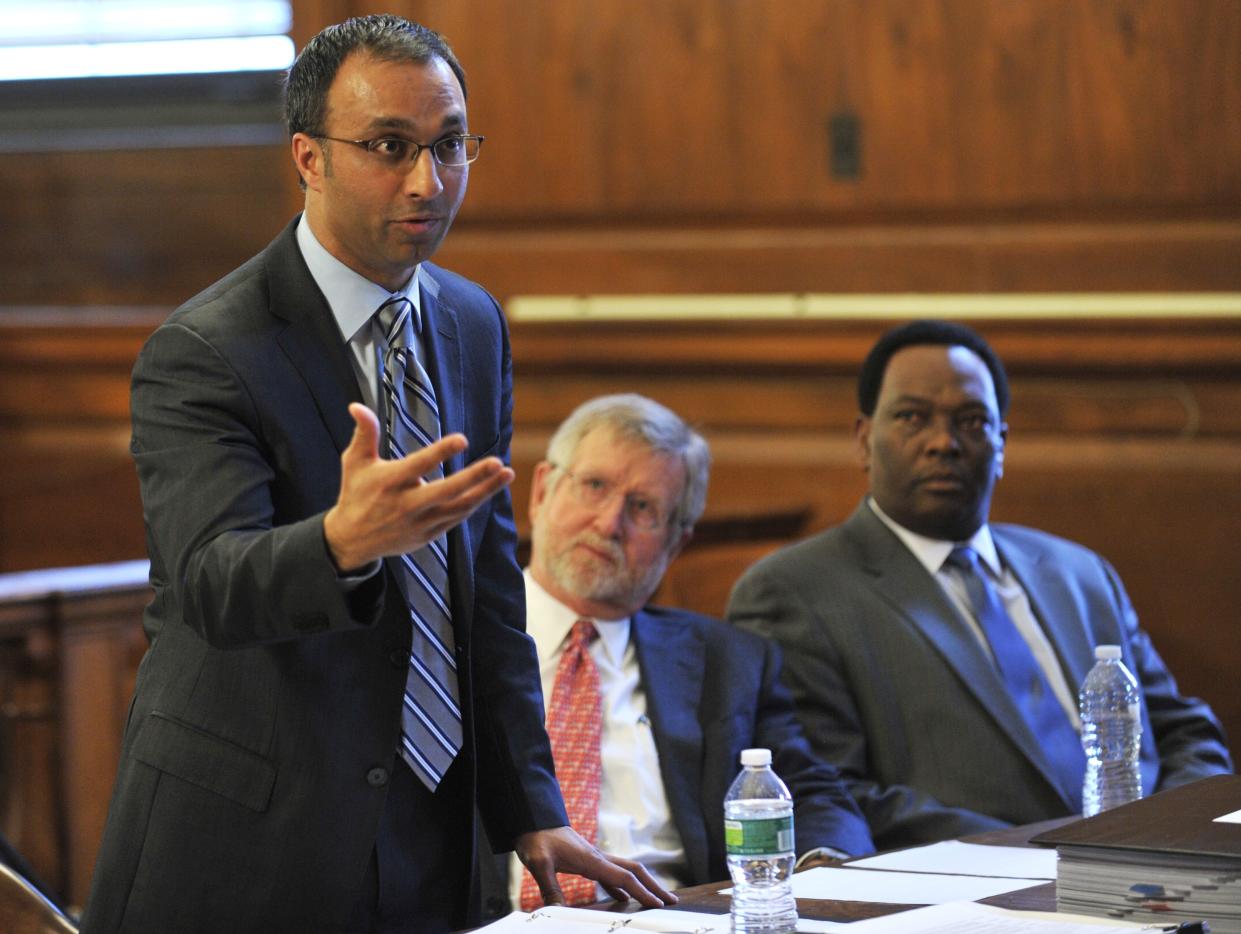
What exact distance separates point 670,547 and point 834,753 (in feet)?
1.53

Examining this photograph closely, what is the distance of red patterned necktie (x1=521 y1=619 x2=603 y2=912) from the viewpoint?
270cm

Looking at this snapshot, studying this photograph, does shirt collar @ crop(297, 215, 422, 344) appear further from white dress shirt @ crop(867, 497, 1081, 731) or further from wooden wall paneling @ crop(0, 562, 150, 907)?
wooden wall paneling @ crop(0, 562, 150, 907)

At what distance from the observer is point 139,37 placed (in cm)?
602

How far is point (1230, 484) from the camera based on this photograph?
13.8 feet

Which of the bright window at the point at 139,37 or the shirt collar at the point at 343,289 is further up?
the bright window at the point at 139,37

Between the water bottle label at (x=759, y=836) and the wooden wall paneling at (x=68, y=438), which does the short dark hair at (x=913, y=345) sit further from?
the wooden wall paneling at (x=68, y=438)

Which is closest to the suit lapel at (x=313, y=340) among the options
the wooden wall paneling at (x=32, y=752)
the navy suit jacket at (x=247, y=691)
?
the navy suit jacket at (x=247, y=691)

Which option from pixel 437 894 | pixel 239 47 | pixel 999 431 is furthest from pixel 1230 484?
pixel 239 47

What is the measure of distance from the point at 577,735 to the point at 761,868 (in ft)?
3.22

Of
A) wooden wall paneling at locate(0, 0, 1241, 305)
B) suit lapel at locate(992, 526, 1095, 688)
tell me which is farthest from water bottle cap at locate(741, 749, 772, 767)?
wooden wall paneling at locate(0, 0, 1241, 305)

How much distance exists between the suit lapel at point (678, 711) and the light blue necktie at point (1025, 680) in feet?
2.02

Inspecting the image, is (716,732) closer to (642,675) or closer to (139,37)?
(642,675)

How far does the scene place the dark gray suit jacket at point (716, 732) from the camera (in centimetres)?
272

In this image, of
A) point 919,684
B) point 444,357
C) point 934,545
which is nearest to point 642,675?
point 919,684
